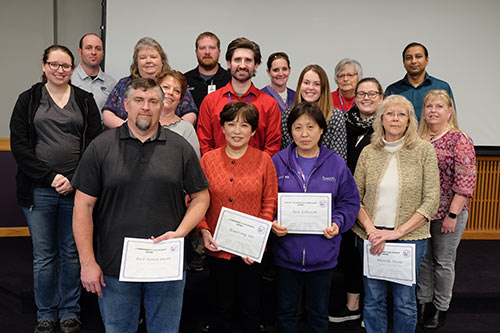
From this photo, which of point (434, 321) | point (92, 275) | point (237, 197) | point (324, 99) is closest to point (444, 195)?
point (434, 321)

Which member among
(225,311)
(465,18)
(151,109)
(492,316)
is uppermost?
(465,18)

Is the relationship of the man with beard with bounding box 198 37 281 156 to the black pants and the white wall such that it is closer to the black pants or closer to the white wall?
the black pants

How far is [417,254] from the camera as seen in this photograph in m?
2.55

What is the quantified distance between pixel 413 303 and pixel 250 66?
5.90 ft

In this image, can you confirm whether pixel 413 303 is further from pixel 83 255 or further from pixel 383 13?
pixel 383 13

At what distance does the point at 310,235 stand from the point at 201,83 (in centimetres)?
177

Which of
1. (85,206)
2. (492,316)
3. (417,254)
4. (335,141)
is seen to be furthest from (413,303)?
(85,206)

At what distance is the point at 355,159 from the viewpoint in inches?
115

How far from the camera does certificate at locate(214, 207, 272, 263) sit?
2223 millimetres

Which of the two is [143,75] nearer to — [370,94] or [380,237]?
[370,94]

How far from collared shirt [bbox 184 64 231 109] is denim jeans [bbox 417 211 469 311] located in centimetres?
197

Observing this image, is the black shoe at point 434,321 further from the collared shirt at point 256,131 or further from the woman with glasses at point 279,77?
the woman with glasses at point 279,77

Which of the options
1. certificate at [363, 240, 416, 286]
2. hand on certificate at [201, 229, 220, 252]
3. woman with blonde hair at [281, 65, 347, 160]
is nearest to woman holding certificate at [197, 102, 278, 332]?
Result: hand on certificate at [201, 229, 220, 252]

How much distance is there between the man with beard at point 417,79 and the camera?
3740 mm
